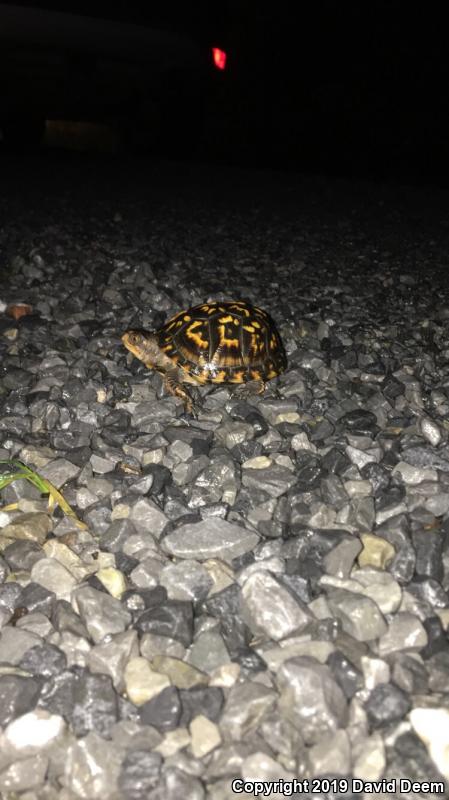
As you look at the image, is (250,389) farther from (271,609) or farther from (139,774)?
(139,774)

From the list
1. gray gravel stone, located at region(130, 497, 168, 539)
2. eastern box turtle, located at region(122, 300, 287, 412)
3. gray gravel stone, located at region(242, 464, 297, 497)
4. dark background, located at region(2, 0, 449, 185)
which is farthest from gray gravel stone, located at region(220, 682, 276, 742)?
dark background, located at region(2, 0, 449, 185)

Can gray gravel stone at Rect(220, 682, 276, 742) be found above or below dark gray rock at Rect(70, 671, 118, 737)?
above

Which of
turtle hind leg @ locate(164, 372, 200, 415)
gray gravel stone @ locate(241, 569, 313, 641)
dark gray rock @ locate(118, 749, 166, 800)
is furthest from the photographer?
turtle hind leg @ locate(164, 372, 200, 415)

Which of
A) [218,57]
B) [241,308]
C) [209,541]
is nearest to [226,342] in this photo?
[241,308]

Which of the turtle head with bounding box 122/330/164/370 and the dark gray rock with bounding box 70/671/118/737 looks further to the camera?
the turtle head with bounding box 122/330/164/370

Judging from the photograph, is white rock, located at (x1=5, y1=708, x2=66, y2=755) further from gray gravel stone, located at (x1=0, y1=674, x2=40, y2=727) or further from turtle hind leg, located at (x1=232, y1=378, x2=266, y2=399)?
turtle hind leg, located at (x1=232, y1=378, x2=266, y2=399)

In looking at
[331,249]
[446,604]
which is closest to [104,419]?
[446,604]

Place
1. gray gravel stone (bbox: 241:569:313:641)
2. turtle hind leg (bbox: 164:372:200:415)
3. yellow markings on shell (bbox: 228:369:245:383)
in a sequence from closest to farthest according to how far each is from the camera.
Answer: gray gravel stone (bbox: 241:569:313:641) < turtle hind leg (bbox: 164:372:200:415) < yellow markings on shell (bbox: 228:369:245:383)
